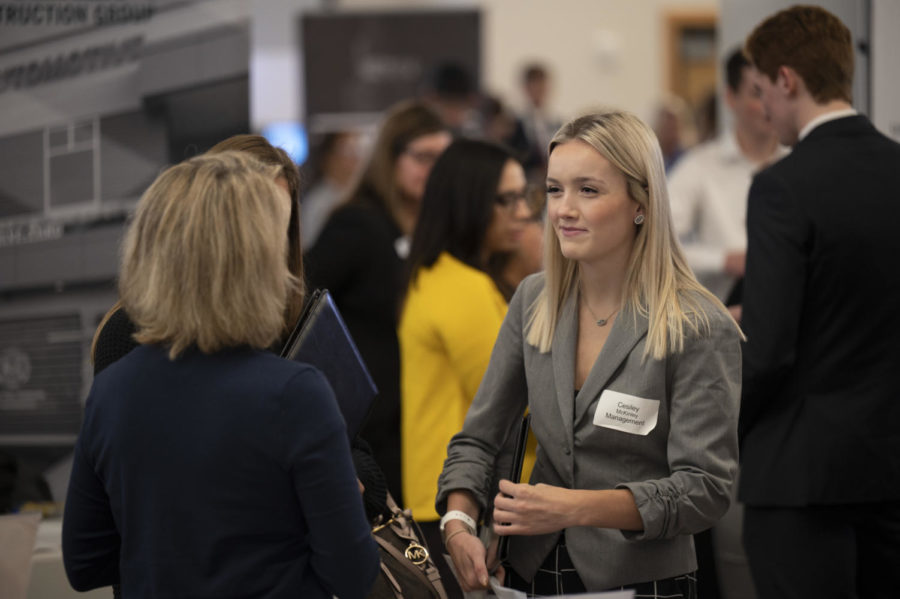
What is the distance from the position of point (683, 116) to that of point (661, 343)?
10.8 meters

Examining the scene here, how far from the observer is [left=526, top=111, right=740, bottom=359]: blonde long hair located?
5.87ft

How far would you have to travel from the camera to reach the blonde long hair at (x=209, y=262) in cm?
151

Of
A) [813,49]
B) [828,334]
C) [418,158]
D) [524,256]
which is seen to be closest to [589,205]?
[828,334]

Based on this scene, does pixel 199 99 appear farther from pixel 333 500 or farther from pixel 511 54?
pixel 511 54

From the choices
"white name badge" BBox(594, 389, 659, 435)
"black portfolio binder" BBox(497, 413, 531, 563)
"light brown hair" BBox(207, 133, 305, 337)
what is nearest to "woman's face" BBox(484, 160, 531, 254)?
"light brown hair" BBox(207, 133, 305, 337)

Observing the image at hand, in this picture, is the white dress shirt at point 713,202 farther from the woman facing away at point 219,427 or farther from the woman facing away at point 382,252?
the woman facing away at point 219,427

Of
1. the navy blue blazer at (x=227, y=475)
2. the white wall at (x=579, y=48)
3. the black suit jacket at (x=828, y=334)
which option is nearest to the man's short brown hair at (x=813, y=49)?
the black suit jacket at (x=828, y=334)

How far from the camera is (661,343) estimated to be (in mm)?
1767

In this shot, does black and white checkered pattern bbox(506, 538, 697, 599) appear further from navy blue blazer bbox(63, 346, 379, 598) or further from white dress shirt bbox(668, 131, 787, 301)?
white dress shirt bbox(668, 131, 787, 301)

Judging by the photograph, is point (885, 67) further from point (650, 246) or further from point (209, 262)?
point (209, 262)

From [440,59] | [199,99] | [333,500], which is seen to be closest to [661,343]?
[333,500]

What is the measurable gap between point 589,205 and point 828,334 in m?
0.84

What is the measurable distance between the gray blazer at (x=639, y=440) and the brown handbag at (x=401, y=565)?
16 centimetres

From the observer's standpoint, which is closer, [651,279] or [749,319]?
[651,279]
